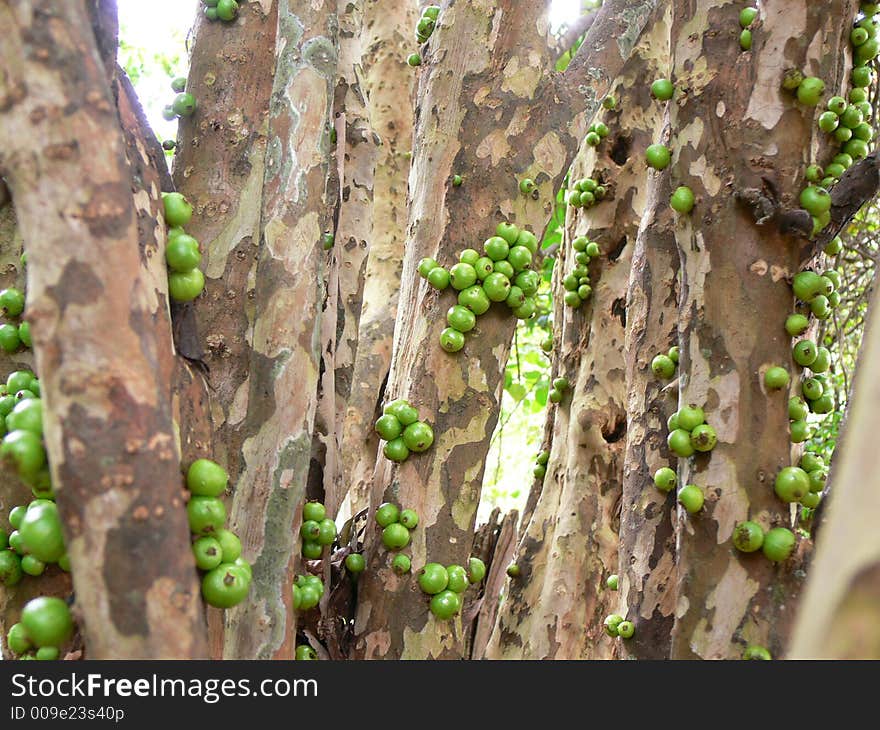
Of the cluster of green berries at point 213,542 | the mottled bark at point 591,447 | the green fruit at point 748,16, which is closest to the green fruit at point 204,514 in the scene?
the cluster of green berries at point 213,542

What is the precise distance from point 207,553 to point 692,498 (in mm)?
1314

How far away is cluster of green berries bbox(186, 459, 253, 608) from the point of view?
1.57 metres

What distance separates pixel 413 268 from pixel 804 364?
1347mm

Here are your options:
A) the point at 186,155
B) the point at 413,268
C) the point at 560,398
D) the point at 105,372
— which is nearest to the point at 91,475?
the point at 105,372

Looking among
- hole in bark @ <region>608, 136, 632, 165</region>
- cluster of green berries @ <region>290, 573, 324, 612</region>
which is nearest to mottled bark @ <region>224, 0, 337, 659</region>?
cluster of green berries @ <region>290, 573, 324, 612</region>

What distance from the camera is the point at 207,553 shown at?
157cm

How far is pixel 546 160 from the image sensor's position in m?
2.91

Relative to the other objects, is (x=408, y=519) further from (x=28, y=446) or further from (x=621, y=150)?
(x=621, y=150)

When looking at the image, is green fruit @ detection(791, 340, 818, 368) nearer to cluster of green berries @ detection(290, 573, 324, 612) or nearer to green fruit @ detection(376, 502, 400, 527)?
green fruit @ detection(376, 502, 400, 527)

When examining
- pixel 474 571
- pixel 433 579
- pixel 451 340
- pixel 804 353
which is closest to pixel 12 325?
pixel 451 340

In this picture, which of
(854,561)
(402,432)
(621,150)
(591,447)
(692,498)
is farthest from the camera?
(621,150)

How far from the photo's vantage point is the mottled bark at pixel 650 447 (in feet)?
9.18
